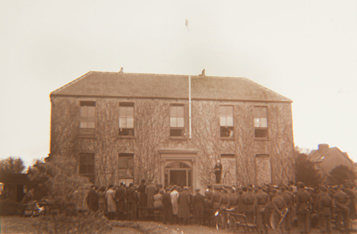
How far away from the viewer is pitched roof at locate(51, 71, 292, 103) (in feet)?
78.9

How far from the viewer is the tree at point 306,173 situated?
26.4 meters

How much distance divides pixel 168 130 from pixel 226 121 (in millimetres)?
4040

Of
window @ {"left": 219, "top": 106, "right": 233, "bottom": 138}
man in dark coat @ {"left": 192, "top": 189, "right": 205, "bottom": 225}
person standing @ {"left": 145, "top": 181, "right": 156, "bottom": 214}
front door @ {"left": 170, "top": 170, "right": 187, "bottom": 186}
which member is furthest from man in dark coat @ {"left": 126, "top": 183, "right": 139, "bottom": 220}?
window @ {"left": 219, "top": 106, "right": 233, "bottom": 138}

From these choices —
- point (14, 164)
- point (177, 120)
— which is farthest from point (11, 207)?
point (14, 164)

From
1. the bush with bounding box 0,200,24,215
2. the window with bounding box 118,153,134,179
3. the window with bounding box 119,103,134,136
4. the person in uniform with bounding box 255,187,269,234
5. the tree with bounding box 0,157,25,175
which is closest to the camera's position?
the person in uniform with bounding box 255,187,269,234

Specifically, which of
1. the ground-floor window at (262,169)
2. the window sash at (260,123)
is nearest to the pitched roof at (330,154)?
the window sash at (260,123)

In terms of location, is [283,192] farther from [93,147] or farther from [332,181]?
[332,181]

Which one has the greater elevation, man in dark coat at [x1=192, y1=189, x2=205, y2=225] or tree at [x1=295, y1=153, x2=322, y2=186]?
tree at [x1=295, y1=153, x2=322, y2=186]

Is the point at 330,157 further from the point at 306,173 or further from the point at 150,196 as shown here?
the point at 150,196

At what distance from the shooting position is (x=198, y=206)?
16.5 m

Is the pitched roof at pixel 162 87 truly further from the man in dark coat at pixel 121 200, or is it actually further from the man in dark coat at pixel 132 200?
the man in dark coat at pixel 132 200

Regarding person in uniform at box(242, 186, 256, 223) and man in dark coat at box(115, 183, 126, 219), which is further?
man in dark coat at box(115, 183, 126, 219)

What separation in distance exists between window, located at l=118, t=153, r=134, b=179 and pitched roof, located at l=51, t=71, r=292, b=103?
3941 mm

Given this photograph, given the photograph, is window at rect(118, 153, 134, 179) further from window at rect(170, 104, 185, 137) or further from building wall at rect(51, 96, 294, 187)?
window at rect(170, 104, 185, 137)
